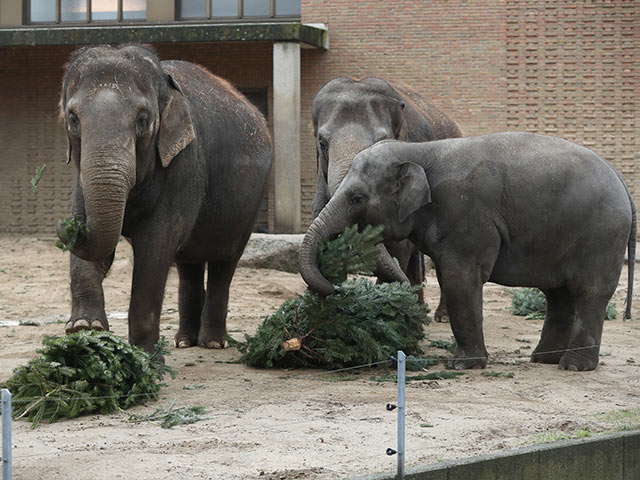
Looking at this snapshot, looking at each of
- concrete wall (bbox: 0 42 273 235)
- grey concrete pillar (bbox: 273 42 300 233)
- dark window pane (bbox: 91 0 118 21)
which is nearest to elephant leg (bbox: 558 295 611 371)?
grey concrete pillar (bbox: 273 42 300 233)

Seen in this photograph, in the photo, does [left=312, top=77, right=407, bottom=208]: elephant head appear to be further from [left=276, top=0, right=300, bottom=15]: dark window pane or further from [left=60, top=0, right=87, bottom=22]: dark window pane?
[left=60, top=0, right=87, bottom=22]: dark window pane

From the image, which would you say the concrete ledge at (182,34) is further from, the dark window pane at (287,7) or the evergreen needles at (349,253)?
the evergreen needles at (349,253)

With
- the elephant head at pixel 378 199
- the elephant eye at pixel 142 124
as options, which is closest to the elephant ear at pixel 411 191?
the elephant head at pixel 378 199

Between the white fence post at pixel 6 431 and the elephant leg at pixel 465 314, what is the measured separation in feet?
14.5

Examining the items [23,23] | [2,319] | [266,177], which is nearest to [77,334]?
[266,177]

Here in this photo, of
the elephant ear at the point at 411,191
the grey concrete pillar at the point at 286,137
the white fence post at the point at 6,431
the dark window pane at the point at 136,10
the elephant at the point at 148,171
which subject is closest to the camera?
the white fence post at the point at 6,431

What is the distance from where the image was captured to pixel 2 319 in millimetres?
12273

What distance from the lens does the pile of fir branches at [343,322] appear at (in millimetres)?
8141

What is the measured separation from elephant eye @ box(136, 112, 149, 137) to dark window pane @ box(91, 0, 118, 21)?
59.4 feet

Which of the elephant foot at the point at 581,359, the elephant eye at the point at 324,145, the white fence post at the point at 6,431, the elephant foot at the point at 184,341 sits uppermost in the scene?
the elephant eye at the point at 324,145

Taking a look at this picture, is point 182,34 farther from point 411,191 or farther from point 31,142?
point 411,191

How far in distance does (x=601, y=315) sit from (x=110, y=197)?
3.78 m

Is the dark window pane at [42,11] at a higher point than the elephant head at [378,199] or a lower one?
higher

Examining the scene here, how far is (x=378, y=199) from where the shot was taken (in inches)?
328
